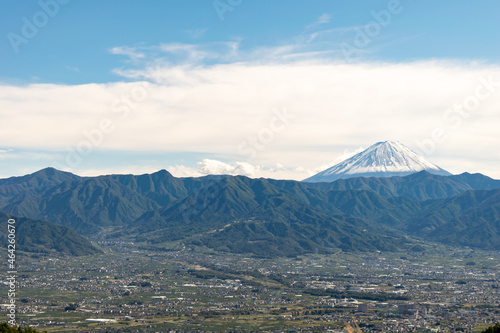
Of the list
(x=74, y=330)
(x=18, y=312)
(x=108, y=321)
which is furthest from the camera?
(x=18, y=312)

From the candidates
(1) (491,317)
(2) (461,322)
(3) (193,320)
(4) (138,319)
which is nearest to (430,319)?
(2) (461,322)

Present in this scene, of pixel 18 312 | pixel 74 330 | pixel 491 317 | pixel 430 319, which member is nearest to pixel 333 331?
pixel 430 319

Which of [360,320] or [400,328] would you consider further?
[360,320]

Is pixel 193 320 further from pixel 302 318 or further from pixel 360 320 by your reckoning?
pixel 360 320

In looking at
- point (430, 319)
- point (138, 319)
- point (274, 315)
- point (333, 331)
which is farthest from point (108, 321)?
point (430, 319)

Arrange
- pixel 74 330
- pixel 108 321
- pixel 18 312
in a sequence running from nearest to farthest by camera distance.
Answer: pixel 74 330 < pixel 108 321 < pixel 18 312

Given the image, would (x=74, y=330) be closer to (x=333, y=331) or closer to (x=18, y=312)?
(x=18, y=312)

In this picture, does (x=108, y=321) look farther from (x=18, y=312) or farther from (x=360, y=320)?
(x=360, y=320)

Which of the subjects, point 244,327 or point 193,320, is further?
point 193,320
